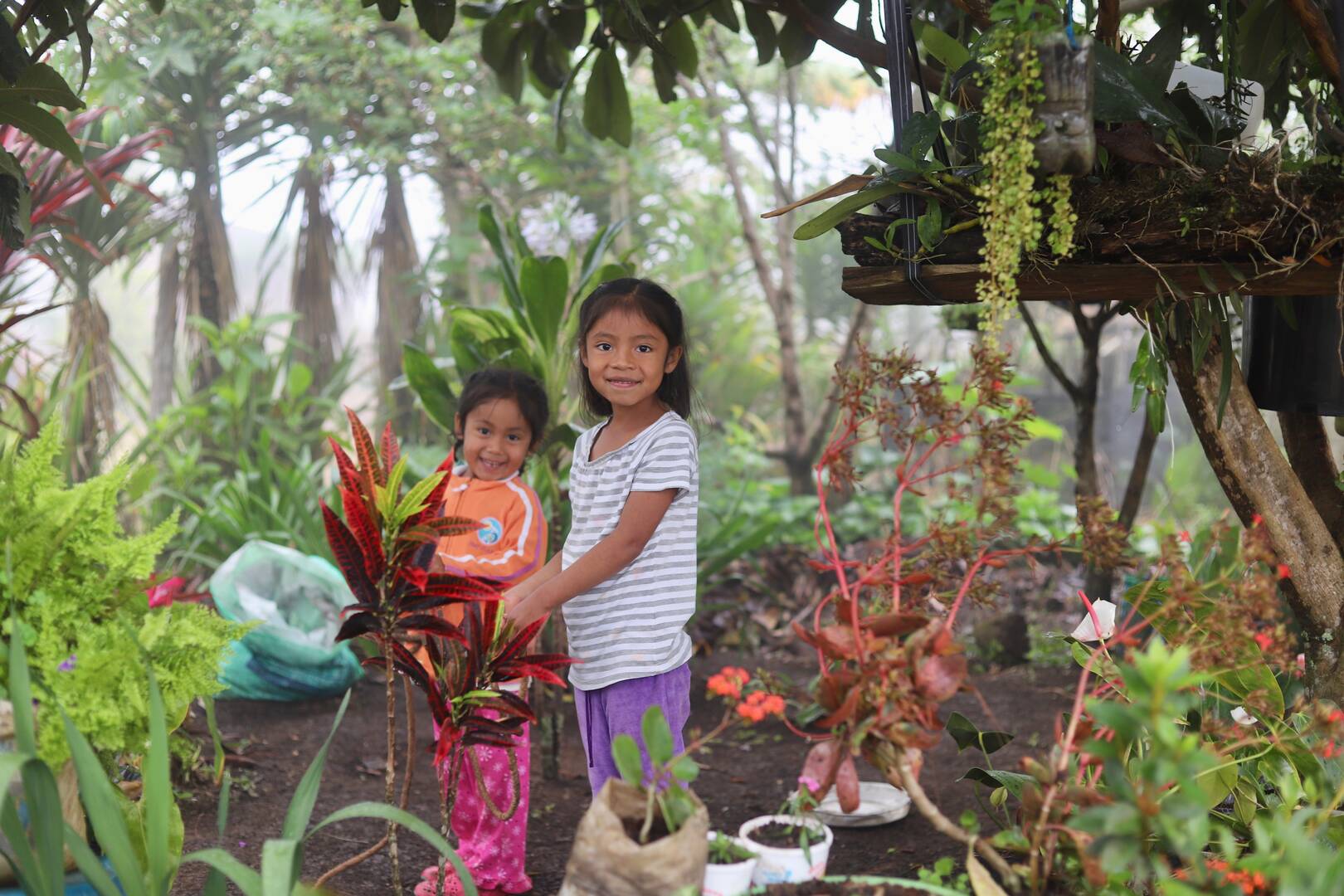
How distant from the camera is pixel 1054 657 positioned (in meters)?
3.86

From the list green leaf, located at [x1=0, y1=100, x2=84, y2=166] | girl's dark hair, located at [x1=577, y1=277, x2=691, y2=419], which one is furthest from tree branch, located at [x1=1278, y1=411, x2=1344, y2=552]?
green leaf, located at [x1=0, y1=100, x2=84, y2=166]

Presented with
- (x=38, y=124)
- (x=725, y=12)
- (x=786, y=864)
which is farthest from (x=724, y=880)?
(x=725, y=12)

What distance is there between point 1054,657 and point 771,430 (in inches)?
149

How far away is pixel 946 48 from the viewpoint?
1548 millimetres

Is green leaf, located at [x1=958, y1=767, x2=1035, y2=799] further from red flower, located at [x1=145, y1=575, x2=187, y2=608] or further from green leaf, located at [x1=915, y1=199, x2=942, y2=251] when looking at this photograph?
red flower, located at [x1=145, y1=575, x2=187, y2=608]

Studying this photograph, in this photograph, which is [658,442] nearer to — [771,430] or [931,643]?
[931,643]

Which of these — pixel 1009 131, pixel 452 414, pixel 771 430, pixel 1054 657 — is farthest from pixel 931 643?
pixel 771 430

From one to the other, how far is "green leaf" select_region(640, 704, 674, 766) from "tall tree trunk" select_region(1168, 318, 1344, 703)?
108 cm

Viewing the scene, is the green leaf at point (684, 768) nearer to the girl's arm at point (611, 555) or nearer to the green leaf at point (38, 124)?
the girl's arm at point (611, 555)

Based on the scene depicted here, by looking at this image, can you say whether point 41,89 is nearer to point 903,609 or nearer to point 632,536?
point 632,536

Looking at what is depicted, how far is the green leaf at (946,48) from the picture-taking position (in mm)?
1540

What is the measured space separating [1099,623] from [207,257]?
6441 mm

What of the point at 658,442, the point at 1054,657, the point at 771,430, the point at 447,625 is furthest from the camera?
the point at 771,430

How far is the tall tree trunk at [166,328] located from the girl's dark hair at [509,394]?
17.3 ft
